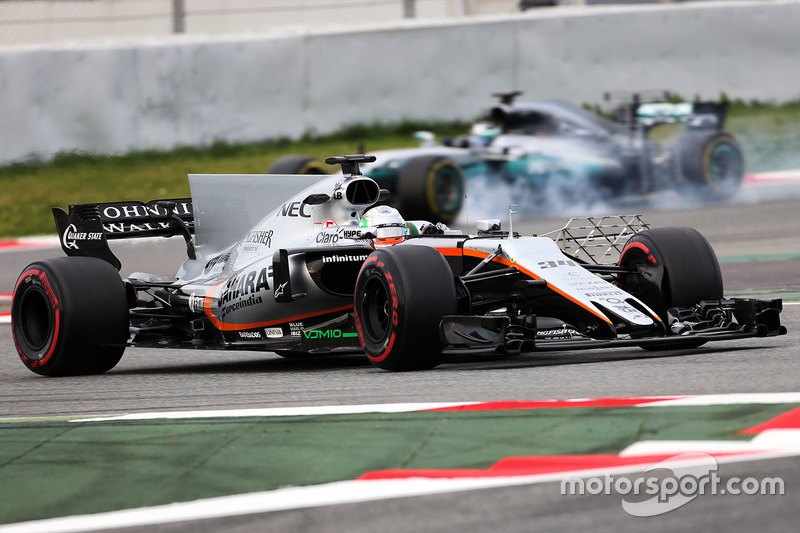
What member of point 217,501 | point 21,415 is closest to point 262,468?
point 217,501

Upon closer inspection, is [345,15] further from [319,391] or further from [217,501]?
[217,501]

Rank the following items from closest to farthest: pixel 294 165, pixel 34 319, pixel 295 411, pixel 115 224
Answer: pixel 295 411
pixel 34 319
pixel 115 224
pixel 294 165

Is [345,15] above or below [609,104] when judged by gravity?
above

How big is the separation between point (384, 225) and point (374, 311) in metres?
1.07

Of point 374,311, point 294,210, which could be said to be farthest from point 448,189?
point 374,311

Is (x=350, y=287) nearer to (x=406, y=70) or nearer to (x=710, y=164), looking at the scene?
(x=710, y=164)

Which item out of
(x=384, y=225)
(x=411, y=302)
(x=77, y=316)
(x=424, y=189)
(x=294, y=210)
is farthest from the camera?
(x=424, y=189)

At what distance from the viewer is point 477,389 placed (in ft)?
23.0

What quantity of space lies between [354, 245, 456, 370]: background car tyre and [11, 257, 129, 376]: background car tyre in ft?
7.86

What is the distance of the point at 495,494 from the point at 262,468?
1151 mm

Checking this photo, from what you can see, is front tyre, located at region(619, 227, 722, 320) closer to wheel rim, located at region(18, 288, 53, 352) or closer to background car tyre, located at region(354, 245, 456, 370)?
background car tyre, located at region(354, 245, 456, 370)

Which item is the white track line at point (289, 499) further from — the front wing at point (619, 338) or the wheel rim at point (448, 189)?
the wheel rim at point (448, 189)

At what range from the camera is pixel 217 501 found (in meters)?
5.01

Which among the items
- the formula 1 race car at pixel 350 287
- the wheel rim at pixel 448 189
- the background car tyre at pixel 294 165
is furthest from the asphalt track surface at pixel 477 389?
the background car tyre at pixel 294 165
